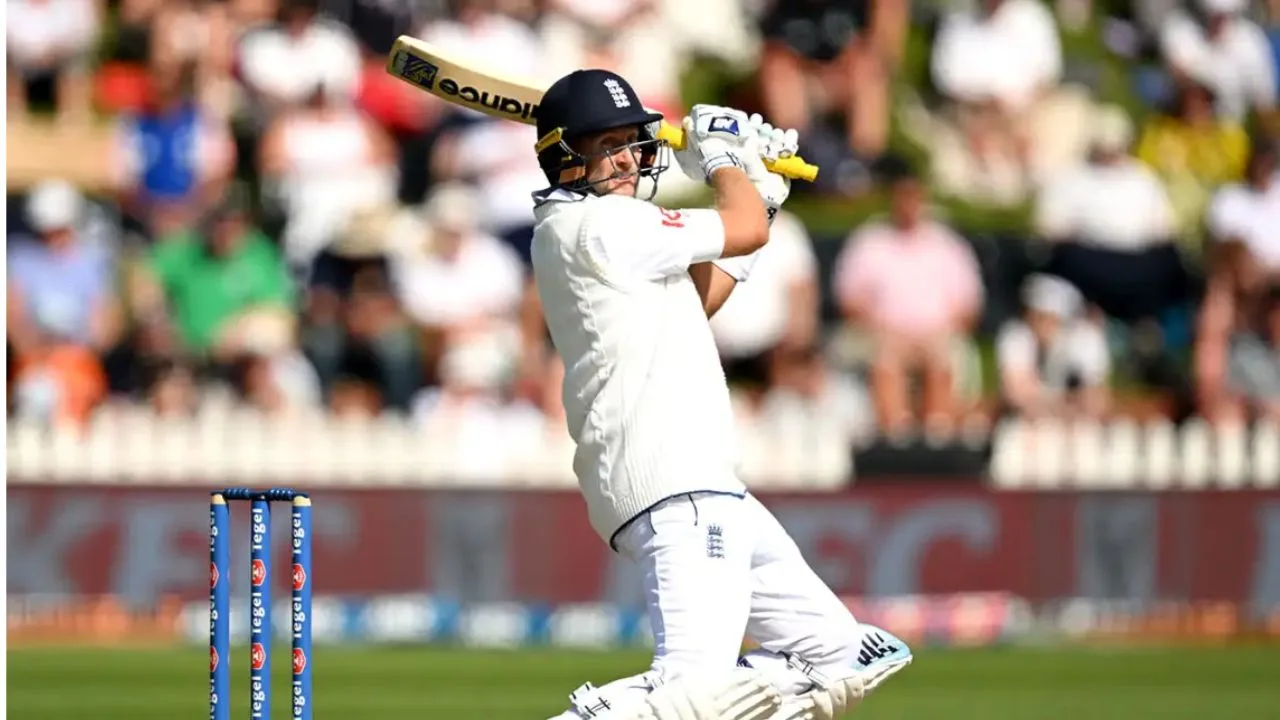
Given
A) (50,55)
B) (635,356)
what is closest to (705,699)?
(635,356)

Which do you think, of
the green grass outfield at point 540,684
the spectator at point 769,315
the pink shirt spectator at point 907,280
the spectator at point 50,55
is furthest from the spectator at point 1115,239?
the spectator at point 50,55

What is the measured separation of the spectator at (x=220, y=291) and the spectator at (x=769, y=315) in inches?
80.7

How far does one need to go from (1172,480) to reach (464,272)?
3367mm

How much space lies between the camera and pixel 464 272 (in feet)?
38.1

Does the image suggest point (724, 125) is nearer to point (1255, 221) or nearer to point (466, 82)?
point (466, 82)

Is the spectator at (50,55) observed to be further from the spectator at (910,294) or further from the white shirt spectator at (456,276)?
the spectator at (910,294)

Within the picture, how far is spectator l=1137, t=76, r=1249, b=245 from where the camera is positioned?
1270 centimetres

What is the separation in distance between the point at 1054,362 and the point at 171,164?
4.29 metres

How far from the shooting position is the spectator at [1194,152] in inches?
500

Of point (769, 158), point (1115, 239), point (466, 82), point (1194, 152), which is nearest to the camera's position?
point (769, 158)

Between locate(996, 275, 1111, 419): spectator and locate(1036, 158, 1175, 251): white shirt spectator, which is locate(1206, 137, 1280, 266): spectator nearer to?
locate(1036, 158, 1175, 251): white shirt spectator

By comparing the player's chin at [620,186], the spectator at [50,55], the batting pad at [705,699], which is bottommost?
the batting pad at [705,699]

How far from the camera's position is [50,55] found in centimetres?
1249

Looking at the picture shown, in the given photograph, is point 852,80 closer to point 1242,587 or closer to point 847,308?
point 847,308
